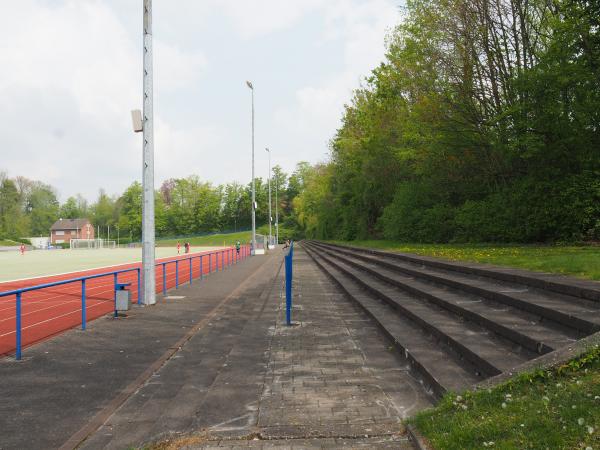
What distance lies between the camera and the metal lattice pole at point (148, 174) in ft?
37.0

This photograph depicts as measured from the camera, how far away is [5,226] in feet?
363

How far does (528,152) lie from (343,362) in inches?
522

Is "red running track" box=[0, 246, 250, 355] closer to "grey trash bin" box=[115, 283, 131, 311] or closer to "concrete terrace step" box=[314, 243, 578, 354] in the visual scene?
"grey trash bin" box=[115, 283, 131, 311]

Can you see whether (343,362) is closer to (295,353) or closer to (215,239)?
(295,353)

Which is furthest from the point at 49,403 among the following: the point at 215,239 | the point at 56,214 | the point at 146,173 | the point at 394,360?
the point at 56,214

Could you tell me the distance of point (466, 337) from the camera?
5.42 metres

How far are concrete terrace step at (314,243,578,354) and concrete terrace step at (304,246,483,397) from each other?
0.58m

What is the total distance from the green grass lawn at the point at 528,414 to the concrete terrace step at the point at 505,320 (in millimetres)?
746

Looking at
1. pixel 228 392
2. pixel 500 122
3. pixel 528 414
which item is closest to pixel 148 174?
pixel 228 392

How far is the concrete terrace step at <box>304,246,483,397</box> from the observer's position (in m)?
4.46

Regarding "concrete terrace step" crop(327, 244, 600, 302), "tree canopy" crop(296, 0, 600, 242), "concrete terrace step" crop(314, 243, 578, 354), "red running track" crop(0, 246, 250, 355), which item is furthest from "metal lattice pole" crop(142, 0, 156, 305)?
"tree canopy" crop(296, 0, 600, 242)

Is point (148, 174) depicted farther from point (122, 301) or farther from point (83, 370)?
point (83, 370)

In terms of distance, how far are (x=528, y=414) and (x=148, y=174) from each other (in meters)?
10.0

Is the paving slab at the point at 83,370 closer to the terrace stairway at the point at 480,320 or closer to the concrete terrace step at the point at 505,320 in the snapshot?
the terrace stairway at the point at 480,320
